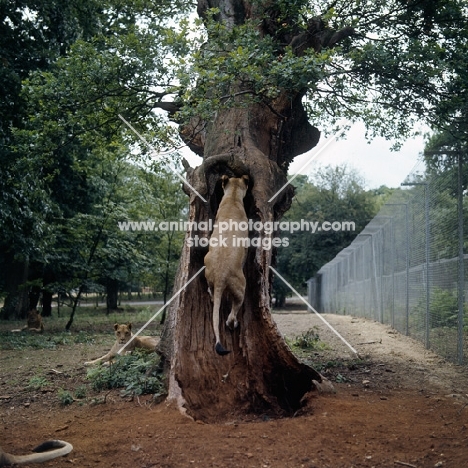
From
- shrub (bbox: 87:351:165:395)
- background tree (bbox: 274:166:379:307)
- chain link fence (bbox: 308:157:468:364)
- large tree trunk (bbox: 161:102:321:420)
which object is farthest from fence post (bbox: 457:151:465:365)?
background tree (bbox: 274:166:379:307)

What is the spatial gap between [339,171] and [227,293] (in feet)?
113

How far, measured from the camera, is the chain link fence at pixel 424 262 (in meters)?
8.49

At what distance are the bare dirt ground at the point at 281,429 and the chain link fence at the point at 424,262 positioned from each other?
121cm

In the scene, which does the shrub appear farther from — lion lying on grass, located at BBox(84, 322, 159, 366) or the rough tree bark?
lion lying on grass, located at BBox(84, 322, 159, 366)

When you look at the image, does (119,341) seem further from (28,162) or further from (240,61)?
(240,61)

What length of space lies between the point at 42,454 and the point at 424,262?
7631mm

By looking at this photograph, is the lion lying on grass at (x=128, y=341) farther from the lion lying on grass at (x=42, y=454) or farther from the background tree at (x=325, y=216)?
the background tree at (x=325, y=216)

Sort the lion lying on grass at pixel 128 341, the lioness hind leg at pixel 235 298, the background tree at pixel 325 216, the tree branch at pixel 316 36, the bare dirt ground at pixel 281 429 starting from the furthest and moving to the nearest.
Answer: the background tree at pixel 325 216
the lion lying on grass at pixel 128 341
the tree branch at pixel 316 36
the lioness hind leg at pixel 235 298
the bare dirt ground at pixel 281 429

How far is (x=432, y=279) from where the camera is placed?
383 inches

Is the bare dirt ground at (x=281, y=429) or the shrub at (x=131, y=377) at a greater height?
the shrub at (x=131, y=377)

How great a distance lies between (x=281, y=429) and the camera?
16.0 feet

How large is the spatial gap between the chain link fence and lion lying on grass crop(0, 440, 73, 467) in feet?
18.9

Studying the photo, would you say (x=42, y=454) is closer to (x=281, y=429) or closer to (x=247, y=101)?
(x=281, y=429)

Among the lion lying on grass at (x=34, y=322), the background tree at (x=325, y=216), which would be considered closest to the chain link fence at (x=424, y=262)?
the lion lying on grass at (x=34, y=322)
